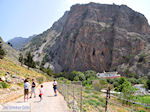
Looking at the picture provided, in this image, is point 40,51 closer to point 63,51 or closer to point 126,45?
point 63,51

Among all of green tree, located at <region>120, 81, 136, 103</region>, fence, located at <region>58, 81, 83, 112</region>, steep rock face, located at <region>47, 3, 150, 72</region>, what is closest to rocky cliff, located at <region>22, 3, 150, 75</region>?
steep rock face, located at <region>47, 3, 150, 72</region>

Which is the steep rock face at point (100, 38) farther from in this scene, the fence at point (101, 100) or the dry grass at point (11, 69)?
the fence at point (101, 100)

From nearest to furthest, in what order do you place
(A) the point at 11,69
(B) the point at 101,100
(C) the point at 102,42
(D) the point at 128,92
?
1. (B) the point at 101,100
2. (D) the point at 128,92
3. (A) the point at 11,69
4. (C) the point at 102,42

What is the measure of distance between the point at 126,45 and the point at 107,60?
15.4 metres

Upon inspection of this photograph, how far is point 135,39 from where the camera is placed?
108438 mm

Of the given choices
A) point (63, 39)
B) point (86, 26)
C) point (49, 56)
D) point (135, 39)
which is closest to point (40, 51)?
point (49, 56)

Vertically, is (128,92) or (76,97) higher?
(76,97)

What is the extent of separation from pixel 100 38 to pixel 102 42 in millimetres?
3196

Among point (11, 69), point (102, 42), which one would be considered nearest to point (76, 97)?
point (11, 69)

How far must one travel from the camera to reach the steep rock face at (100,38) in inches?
4294

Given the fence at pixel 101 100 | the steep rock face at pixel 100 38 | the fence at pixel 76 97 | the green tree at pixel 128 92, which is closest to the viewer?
the fence at pixel 101 100

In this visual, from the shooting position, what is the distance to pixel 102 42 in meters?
112

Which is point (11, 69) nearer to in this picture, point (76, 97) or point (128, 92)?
point (128, 92)

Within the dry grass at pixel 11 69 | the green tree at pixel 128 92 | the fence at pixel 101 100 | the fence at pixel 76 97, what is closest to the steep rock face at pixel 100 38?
the dry grass at pixel 11 69
